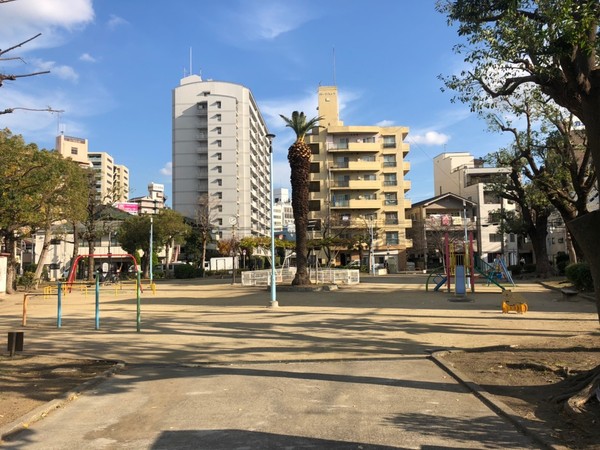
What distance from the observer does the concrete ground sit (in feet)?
15.6

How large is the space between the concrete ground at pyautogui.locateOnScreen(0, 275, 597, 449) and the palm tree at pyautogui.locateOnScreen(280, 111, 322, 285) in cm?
1308

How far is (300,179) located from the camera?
28.6m

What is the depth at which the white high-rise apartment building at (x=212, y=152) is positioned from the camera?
84188mm

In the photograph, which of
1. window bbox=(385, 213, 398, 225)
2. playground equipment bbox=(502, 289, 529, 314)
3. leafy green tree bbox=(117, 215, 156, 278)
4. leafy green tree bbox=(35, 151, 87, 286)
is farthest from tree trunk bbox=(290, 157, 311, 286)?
window bbox=(385, 213, 398, 225)

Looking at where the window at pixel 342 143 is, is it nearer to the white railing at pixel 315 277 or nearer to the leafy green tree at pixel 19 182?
the white railing at pixel 315 277

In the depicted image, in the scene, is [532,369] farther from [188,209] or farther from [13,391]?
[188,209]

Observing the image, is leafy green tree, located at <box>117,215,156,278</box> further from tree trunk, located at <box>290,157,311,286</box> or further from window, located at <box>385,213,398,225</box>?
window, located at <box>385,213,398,225</box>

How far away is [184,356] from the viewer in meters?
9.36

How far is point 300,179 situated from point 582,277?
584 inches

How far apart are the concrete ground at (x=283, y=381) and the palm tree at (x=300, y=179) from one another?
1308 cm

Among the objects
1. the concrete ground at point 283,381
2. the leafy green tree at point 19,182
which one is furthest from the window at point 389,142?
the concrete ground at point 283,381

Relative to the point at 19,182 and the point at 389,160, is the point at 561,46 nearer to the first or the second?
the point at 19,182

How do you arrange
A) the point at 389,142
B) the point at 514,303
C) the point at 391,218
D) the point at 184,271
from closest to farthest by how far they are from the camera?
the point at 514,303 → the point at 184,271 → the point at 391,218 → the point at 389,142

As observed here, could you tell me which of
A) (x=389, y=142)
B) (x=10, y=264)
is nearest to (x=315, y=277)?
(x=10, y=264)
